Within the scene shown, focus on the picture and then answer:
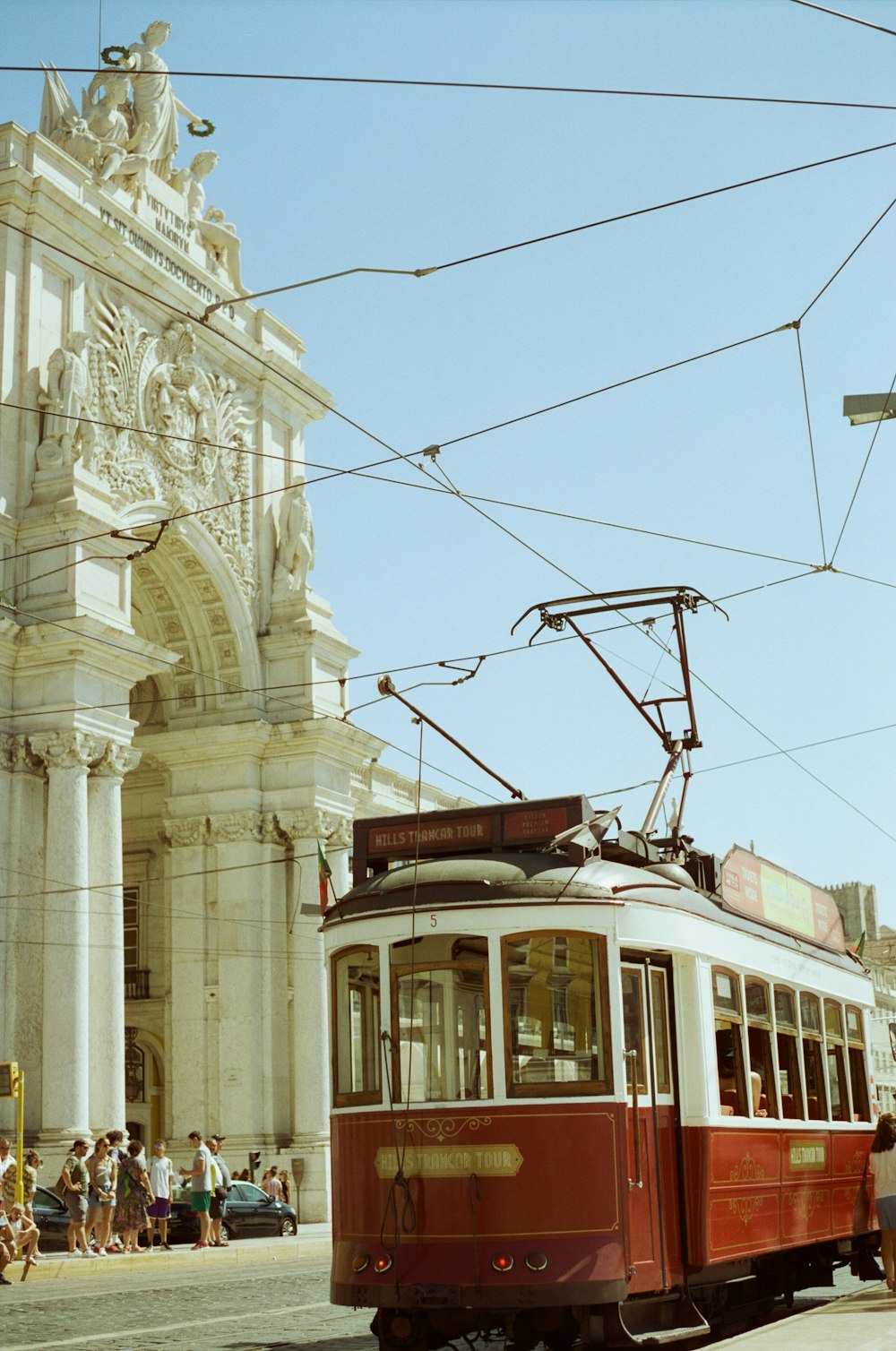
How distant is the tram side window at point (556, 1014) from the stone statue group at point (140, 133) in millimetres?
21001

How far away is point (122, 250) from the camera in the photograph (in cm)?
2652

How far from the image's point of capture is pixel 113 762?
77.6 ft

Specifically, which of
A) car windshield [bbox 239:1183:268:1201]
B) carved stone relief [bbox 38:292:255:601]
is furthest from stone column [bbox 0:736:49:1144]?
carved stone relief [bbox 38:292:255:601]

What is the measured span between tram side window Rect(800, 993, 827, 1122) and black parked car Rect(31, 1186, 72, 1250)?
10.7 metres

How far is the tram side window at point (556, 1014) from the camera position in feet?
28.2

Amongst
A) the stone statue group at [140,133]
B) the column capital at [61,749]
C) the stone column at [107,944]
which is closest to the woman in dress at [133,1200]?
the stone column at [107,944]

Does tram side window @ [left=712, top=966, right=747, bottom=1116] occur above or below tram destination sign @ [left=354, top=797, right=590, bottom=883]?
below

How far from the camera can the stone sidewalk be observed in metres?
16.6

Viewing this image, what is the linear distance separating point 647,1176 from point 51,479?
17.8 metres

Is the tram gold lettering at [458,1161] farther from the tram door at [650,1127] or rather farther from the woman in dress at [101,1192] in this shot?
the woman in dress at [101,1192]

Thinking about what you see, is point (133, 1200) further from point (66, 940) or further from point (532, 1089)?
point (532, 1089)

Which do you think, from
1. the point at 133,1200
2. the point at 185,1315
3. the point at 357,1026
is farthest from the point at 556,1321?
the point at 133,1200

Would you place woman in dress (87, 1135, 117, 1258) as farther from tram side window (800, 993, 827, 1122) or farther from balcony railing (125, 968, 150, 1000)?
balcony railing (125, 968, 150, 1000)

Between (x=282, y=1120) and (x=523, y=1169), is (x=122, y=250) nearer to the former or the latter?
(x=282, y=1120)
